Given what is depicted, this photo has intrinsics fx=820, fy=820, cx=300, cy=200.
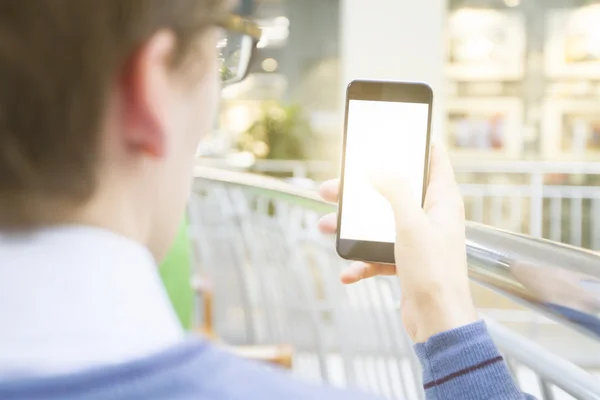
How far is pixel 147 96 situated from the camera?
44 cm

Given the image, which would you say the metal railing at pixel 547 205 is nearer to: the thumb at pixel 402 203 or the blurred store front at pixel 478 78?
the blurred store front at pixel 478 78

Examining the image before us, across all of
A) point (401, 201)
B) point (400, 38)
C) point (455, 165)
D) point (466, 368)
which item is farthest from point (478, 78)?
point (466, 368)

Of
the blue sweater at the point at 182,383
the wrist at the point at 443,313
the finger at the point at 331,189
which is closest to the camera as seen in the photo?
the blue sweater at the point at 182,383

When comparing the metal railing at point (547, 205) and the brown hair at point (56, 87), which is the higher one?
the brown hair at point (56, 87)

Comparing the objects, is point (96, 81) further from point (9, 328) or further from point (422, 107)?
point (422, 107)

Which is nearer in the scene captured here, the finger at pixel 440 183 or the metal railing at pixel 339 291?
the metal railing at pixel 339 291

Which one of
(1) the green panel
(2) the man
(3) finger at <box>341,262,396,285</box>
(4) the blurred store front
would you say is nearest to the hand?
(3) finger at <box>341,262,396,285</box>

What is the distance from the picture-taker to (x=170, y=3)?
0.44 meters

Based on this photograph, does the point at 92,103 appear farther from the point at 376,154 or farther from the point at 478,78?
the point at 478,78

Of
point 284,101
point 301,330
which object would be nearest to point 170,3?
point 301,330

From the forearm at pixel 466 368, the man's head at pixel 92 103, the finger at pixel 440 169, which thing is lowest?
the forearm at pixel 466 368

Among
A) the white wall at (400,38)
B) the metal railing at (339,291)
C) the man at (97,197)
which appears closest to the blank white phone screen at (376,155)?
the metal railing at (339,291)

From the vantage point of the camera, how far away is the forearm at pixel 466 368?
662 mm

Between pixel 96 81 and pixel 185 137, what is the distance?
0.32 feet
